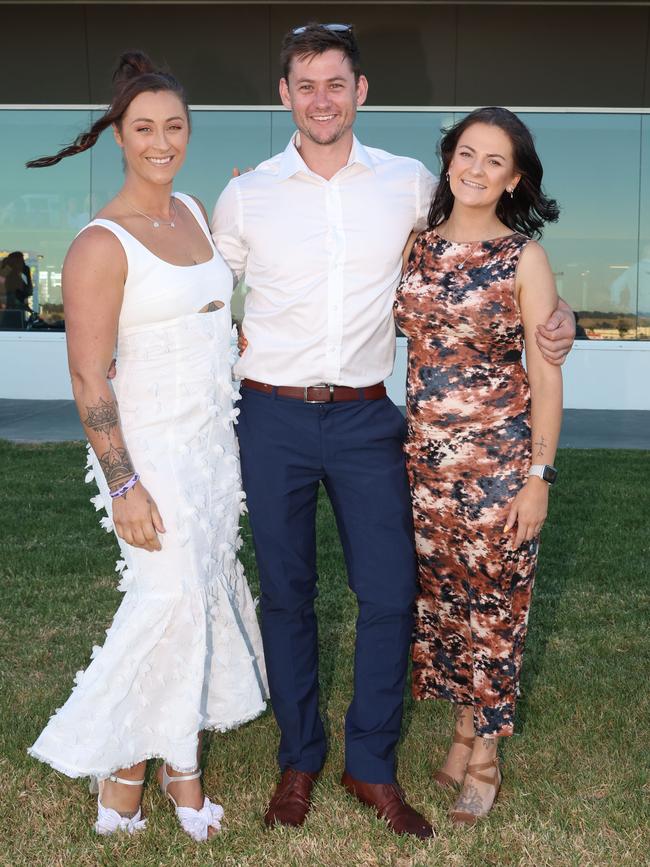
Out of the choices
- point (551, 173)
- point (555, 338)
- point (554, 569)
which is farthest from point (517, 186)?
point (551, 173)

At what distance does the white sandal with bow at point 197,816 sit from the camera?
11.2 feet

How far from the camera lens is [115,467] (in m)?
3.18

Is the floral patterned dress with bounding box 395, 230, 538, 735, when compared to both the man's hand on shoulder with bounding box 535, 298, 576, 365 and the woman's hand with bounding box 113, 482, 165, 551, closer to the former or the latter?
the man's hand on shoulder with bounding box 535, 298, 576, 365

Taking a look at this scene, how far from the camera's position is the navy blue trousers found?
3482 mm

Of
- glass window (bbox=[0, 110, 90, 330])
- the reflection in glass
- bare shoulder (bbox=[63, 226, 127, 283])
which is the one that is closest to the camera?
bare shoulder (bbox=[63, 226, 127, 283])

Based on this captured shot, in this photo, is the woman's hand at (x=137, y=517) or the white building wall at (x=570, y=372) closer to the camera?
the woman's hand at (x=137, y=517)

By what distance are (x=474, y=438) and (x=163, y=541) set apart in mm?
1050

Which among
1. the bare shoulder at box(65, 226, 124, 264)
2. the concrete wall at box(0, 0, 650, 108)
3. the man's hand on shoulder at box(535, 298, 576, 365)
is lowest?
the man's hand on shoulder at box(535, 298, 576, 365)

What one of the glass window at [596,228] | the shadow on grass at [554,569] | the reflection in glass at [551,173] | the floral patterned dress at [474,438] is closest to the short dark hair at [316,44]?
the floral patterned dress at [474,438]

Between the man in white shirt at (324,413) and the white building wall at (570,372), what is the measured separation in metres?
9.64

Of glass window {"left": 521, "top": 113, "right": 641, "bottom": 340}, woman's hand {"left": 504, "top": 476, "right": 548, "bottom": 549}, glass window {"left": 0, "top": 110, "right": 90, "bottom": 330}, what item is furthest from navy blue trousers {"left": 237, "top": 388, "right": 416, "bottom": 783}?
glass window {"left": 0, "top": 110, "right": 90, "bottom": 330}

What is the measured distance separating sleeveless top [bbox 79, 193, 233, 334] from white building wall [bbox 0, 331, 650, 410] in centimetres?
1002

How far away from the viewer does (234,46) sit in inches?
511

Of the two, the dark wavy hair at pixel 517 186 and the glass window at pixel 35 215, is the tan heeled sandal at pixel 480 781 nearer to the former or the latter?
the dark wavy hair at pixel 517 186
